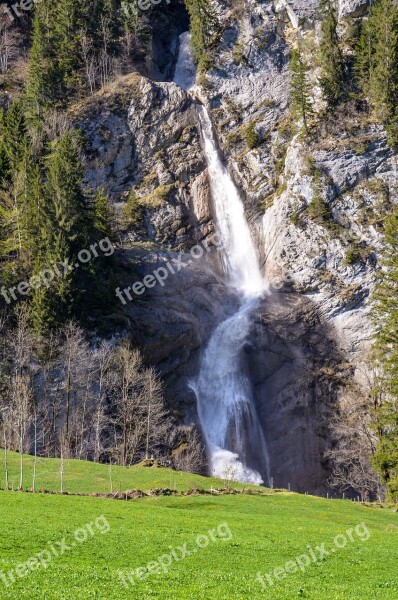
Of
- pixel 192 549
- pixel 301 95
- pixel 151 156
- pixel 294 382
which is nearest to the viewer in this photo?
pixel 192 549

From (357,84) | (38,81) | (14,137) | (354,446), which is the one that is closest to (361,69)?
(357,84)

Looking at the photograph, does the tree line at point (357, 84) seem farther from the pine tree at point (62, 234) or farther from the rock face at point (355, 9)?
the pine tree at point (62, 234)

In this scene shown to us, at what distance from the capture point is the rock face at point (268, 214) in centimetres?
6744

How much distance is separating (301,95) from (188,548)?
69905mm

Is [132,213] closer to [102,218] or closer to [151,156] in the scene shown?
[151,156]

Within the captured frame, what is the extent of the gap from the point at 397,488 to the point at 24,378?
30995 mm

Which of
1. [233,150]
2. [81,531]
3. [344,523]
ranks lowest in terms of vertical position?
[344,523]

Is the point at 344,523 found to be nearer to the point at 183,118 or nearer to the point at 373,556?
the point at 373,556

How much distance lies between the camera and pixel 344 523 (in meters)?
33.4

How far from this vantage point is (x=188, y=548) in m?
21.6

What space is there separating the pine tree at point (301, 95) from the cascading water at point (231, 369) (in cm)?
1222

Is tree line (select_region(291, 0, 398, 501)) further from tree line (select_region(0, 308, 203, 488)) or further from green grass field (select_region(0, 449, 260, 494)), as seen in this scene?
green grass field (select_region(0, 449, 260, 494))

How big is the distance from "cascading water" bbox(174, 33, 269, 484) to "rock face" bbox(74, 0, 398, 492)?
4.11 ft

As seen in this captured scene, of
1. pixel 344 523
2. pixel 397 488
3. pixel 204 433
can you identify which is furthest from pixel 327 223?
pixel 344 523
